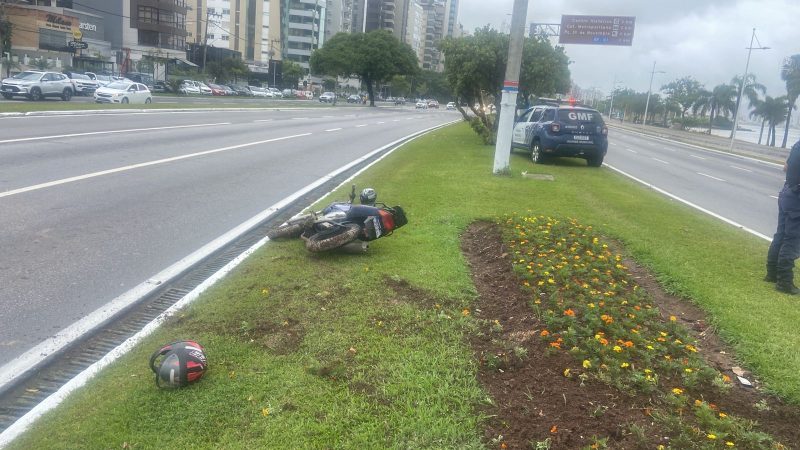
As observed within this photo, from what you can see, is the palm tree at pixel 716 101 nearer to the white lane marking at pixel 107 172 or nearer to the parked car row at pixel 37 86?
the parked car row at pixel 37 86

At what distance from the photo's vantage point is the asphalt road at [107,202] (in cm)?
539

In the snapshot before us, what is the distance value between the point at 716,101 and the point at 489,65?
244ft

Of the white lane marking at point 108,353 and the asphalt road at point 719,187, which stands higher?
the asphalt road at point 719,187

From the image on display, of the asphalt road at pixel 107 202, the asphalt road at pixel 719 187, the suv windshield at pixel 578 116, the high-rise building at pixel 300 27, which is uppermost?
the high-rise building at pixel 300 27

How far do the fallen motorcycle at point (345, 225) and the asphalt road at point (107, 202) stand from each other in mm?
1414

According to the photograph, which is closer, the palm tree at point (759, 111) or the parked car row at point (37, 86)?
the parked car row at point (37, 86)

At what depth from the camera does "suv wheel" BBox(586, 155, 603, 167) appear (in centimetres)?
1781

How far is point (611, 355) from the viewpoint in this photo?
420 cm

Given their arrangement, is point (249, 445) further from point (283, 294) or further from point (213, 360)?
point (283, 294)

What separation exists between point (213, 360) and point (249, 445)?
105cm

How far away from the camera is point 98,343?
14.9ft

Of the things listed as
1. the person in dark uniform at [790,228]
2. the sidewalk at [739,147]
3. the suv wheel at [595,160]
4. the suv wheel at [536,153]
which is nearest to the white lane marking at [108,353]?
the person in dark uniform at [790,228]

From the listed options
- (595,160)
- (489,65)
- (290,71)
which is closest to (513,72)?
(595,160)

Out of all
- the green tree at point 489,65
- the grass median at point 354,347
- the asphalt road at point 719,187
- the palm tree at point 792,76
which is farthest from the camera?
the palm tree at point 792,76
